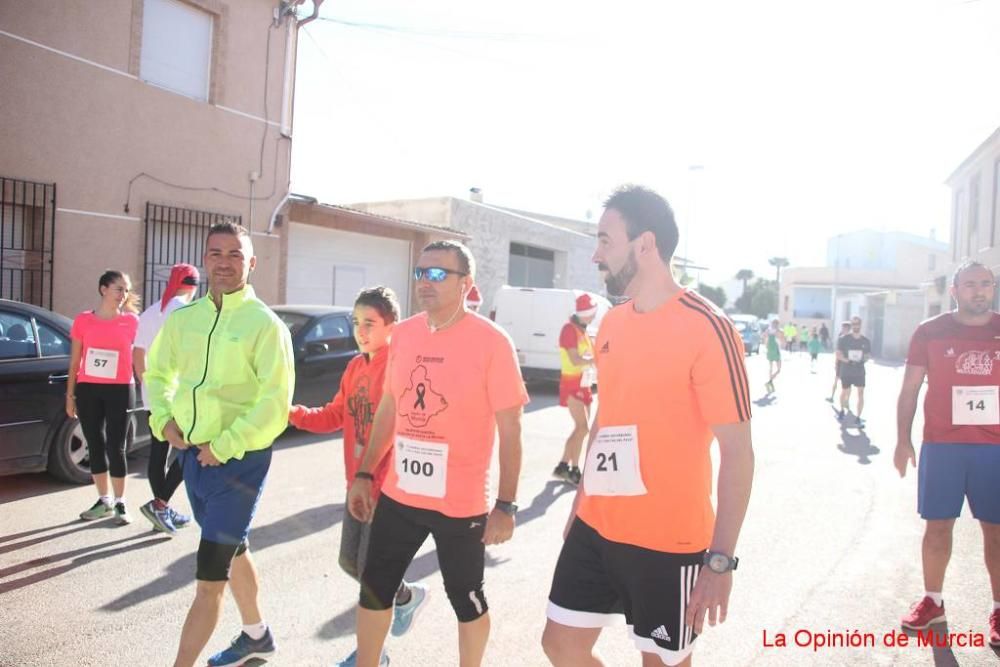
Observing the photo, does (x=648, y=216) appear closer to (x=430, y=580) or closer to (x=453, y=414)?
(x=453, y=414)

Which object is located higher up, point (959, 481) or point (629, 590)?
point (959, 481)

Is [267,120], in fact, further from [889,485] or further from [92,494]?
[889,485]

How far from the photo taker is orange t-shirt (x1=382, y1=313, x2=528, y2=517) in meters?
2.81

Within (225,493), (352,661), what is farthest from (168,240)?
(352,661)

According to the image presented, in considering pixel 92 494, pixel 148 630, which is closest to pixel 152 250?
pixel 92 494

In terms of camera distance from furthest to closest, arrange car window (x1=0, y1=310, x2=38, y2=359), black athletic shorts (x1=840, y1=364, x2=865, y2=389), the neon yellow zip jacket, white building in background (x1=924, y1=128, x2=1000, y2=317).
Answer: white building in background (x1=924, y1=128, x2=1000, y2=317), black athletic shorts (x1=840, y1=364, x2=865, y2=389), car window (x1=0, y1=310, x2=38, y2=359), the neon yellow zip jacket

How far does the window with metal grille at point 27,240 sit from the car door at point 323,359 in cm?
399

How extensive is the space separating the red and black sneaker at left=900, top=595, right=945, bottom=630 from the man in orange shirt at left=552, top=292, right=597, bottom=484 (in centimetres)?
347

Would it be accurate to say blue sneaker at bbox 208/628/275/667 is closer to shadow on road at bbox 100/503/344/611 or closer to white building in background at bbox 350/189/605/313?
shadow on road at bbox 100/503/344/611

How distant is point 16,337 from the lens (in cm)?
596

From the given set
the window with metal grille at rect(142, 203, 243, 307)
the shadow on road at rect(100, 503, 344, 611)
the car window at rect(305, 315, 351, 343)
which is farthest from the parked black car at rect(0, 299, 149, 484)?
the window with metal grille at rect(142, 203, 243, 307)

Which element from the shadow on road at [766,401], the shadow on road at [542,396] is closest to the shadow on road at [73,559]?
the shadow on road at [542,396]

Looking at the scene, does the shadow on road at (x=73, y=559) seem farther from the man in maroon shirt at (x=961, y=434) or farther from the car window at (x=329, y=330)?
the man in maroon shirt at (x=961, y=434)

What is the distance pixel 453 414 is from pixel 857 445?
888 centimetres
